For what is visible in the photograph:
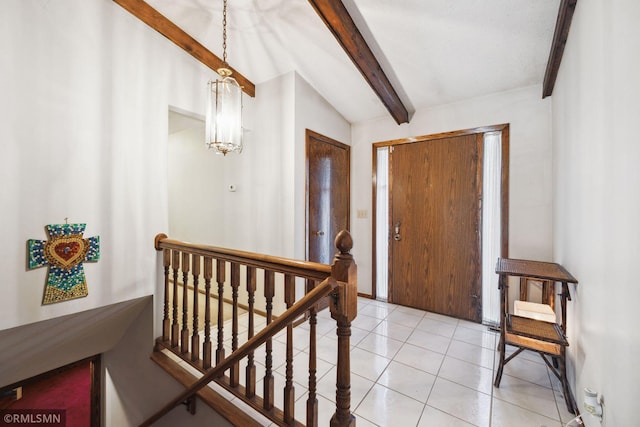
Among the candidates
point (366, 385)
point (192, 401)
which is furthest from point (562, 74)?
point (192, 401)

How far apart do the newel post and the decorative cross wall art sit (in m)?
1.95

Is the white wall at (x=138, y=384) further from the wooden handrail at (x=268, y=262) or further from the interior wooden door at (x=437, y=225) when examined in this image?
the interior wooden door at (x=437, y=225)

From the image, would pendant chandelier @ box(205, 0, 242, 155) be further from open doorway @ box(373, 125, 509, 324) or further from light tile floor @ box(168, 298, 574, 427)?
open doorway @ box(373, 125, 509, 324)

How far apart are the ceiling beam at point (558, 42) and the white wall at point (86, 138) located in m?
3.01

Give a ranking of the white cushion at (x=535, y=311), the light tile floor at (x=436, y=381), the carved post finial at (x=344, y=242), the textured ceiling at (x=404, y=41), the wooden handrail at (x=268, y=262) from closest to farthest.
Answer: the carved post finial at (x=344, y=242)
the wooden handrail at (x=268, y=262)
the light tile floor at (x=436, y=381)
the textured ceiling at (x=404, y=41)
the white cushion at (x=535, y=311)

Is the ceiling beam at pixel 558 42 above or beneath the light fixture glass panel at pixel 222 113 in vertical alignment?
above

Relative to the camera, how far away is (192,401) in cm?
181

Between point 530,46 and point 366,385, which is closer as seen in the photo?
point 366,385

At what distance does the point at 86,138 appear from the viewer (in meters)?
1.94

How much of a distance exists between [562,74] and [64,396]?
5916 millimetres

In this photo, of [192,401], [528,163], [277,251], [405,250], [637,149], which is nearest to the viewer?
[637,149]

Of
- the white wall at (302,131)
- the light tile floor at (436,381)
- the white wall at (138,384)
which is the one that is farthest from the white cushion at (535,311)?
the white wall at (138,384)

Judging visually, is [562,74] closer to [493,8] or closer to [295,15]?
[493,8]

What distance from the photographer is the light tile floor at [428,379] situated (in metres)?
1.64
